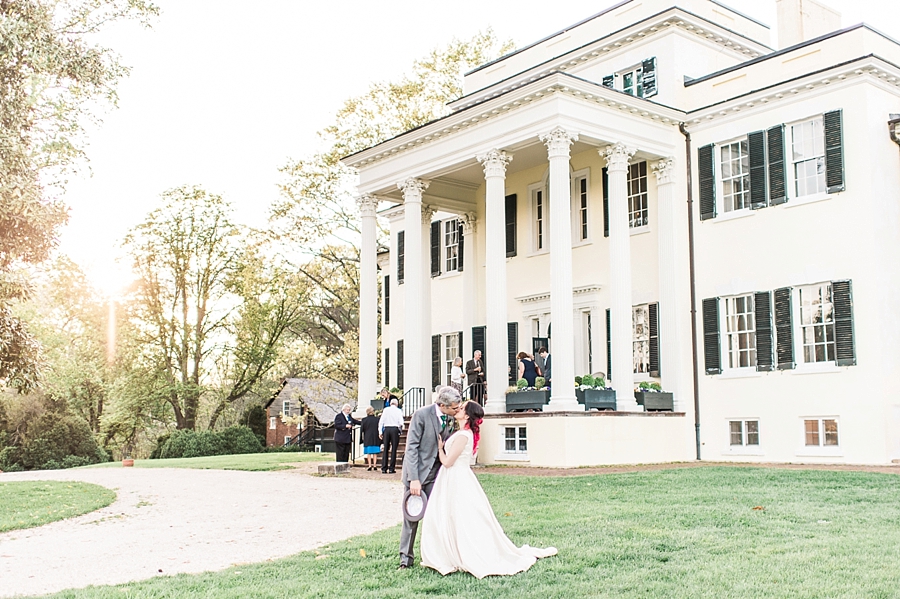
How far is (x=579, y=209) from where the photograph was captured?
978 inches

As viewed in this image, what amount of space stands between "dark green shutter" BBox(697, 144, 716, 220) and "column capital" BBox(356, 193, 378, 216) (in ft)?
30.5

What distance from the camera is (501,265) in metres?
22.4

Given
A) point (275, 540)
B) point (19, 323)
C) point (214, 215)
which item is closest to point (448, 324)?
point (19, 323)

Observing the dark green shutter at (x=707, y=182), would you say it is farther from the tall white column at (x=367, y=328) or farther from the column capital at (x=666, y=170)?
the tall white column at (x=367, y=328)

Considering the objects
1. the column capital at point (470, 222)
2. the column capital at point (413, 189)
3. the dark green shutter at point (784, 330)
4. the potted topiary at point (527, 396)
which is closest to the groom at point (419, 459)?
the potted topiary at point (527, 396)

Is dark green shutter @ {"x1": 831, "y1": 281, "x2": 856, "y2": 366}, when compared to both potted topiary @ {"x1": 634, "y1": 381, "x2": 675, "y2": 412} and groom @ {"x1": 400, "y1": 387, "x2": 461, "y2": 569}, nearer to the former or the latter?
potted topiary @ {"x1": 634, "y1": 381, "x2": 675, "y2": 412}

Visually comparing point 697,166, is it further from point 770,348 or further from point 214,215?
point 214,215

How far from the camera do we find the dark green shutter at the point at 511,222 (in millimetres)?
26266

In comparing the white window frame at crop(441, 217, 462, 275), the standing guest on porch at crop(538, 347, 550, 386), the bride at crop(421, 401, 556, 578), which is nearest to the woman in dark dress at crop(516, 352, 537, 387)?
the standing guest on porch at crop(538, 347, 550, 386)

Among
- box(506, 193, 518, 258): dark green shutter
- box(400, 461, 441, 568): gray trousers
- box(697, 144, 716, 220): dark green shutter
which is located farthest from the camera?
box(506, 193, 518, 258): dark green shutter

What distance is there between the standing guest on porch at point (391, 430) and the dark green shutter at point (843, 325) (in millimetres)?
9704

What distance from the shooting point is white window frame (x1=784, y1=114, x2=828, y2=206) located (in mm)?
20453

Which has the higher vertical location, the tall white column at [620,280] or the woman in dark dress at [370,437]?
the tall white column at [620,280]

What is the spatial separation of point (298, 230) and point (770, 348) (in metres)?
24.8
